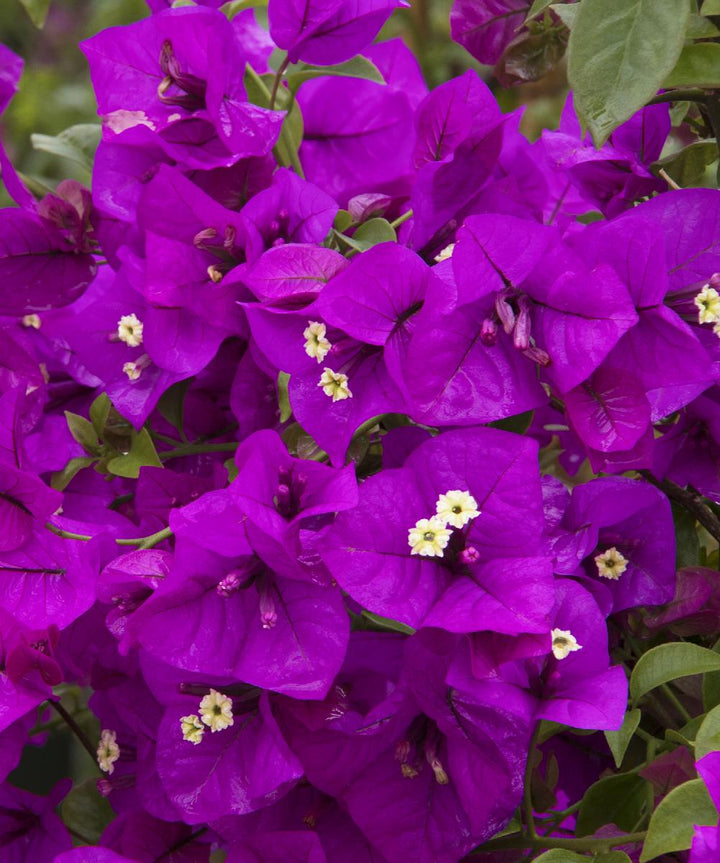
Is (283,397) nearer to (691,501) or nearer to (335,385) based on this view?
(335,385)

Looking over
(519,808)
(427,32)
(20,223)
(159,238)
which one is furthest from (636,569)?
(427,32)

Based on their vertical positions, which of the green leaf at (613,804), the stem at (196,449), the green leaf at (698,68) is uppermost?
the green leaf at (698,68)

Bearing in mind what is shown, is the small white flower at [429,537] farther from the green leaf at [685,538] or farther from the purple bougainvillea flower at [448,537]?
the green leaf at [685,538]

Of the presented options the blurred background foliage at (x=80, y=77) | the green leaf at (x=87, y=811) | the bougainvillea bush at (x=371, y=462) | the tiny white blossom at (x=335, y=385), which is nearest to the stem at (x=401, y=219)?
the bougainvillea bush at (x=371, y=462)

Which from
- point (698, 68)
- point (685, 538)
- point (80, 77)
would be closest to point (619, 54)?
point (698, 68)

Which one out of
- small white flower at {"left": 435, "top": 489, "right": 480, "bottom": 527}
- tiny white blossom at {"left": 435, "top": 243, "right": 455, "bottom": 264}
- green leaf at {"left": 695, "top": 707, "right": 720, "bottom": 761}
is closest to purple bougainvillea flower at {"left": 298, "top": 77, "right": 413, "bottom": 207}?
tiny white blossom at {"left": 435, "top": 243, "right": 455, "bottom": 264}

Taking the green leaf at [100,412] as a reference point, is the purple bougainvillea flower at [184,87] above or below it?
above

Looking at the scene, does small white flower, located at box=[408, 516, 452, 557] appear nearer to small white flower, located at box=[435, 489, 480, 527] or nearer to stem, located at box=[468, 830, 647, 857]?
small white flower, located at box=[435, 489, 480, 527]
